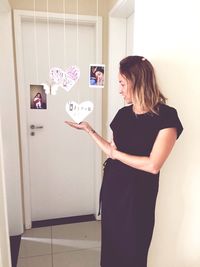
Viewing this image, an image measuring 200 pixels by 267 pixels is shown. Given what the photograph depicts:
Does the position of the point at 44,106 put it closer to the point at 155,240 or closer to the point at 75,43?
the point at 155,240

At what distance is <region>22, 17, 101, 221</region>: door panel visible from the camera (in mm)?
2277

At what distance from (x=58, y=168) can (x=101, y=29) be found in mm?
1424

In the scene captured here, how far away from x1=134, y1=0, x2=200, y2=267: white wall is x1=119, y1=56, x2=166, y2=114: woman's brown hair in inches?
9.3

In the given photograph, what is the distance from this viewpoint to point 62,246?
2160 mm

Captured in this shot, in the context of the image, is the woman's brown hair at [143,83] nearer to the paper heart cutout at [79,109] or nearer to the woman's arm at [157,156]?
the woman's arm at [157,156]

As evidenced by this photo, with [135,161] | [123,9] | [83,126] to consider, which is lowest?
[135,161]

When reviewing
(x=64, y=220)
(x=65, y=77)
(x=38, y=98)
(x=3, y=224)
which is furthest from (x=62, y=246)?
(x=65, y=77)

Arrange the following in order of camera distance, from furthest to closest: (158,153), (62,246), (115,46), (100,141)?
(115,46) → (62,246) → (100,141) → (158,153)

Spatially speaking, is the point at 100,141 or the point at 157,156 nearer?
the point at 157,156

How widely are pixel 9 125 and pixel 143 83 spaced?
1.47 metres

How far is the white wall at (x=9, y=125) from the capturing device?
6.69 feet

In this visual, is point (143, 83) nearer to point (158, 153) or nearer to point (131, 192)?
point (158, 153)

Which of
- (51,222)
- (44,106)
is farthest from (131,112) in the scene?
(51,222)

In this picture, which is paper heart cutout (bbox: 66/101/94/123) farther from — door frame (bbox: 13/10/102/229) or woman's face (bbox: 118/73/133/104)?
door frame (bbox: 13/10/102/229)
